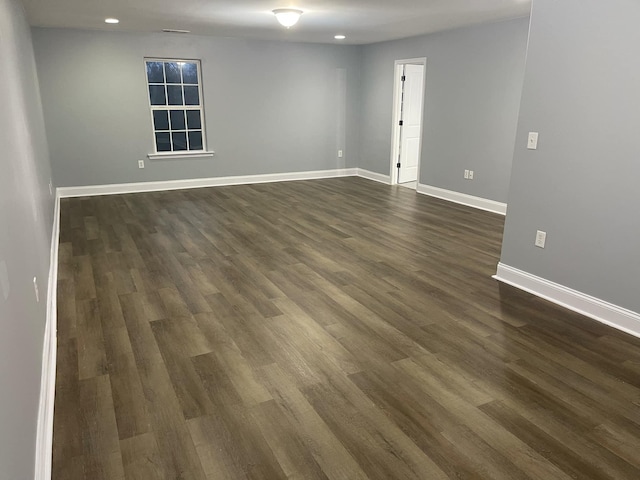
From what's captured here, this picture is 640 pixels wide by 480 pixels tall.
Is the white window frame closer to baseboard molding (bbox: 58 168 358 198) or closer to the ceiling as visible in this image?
baseboard molding (bbox: 58 168 358 198)

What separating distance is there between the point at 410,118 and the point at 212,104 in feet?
11.1

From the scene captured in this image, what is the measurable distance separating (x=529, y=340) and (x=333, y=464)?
5.41 ft

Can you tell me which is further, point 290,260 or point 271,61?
point 271,61

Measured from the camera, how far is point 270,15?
5.19 m

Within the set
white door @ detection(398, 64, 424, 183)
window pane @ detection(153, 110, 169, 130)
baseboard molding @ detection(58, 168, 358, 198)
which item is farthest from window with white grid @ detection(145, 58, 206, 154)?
white door @ detection(398, 64, 424, 183)

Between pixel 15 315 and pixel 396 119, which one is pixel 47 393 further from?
pixel 396 119

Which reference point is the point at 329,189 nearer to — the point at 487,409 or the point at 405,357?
the point at 405,357

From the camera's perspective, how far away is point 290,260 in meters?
4.31

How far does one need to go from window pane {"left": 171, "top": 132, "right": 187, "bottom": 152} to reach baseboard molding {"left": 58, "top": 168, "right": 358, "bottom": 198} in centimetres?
→ 60

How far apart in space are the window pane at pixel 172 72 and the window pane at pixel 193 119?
A: 0.52 meters

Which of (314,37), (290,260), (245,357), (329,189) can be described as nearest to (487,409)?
(245,357)

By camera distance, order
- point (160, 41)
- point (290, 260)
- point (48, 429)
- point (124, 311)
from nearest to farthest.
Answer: point (48, 429) → point (124, 311) → point (290, 260) → point (160, 41)

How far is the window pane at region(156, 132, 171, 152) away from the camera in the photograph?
7.52 m

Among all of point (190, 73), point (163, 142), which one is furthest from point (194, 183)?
point (190, 73)
